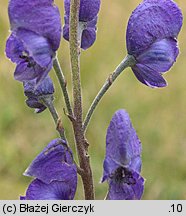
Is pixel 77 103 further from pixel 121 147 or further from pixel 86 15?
pixel 86 15

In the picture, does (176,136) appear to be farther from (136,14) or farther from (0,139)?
(136,14)

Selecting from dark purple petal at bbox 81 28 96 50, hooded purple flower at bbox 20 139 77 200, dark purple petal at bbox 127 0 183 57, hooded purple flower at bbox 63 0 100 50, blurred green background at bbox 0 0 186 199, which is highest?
blurred green background at bbox 0 0 186 199

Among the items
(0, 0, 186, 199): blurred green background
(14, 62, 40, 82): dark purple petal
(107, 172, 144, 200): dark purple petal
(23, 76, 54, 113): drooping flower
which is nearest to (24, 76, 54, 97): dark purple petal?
(23, 76, 54, 113): drooping flower

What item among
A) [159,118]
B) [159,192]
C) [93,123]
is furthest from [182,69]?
[159,192]

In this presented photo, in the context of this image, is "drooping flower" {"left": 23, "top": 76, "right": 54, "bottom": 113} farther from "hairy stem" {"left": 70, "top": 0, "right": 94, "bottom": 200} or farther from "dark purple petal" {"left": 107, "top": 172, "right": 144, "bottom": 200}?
"dark purple petal" {"left": 107, "top": 172, "right": 144, "bottom": 200}

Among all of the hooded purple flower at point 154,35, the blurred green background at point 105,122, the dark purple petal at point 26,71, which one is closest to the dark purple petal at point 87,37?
the hooded purple flower at point 154,35

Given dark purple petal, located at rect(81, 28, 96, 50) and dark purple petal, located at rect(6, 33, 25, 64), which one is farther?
dark purple petal, located at rect(81, 28, 96, 50)

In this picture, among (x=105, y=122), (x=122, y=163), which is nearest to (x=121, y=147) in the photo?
(x=122, y=163)
